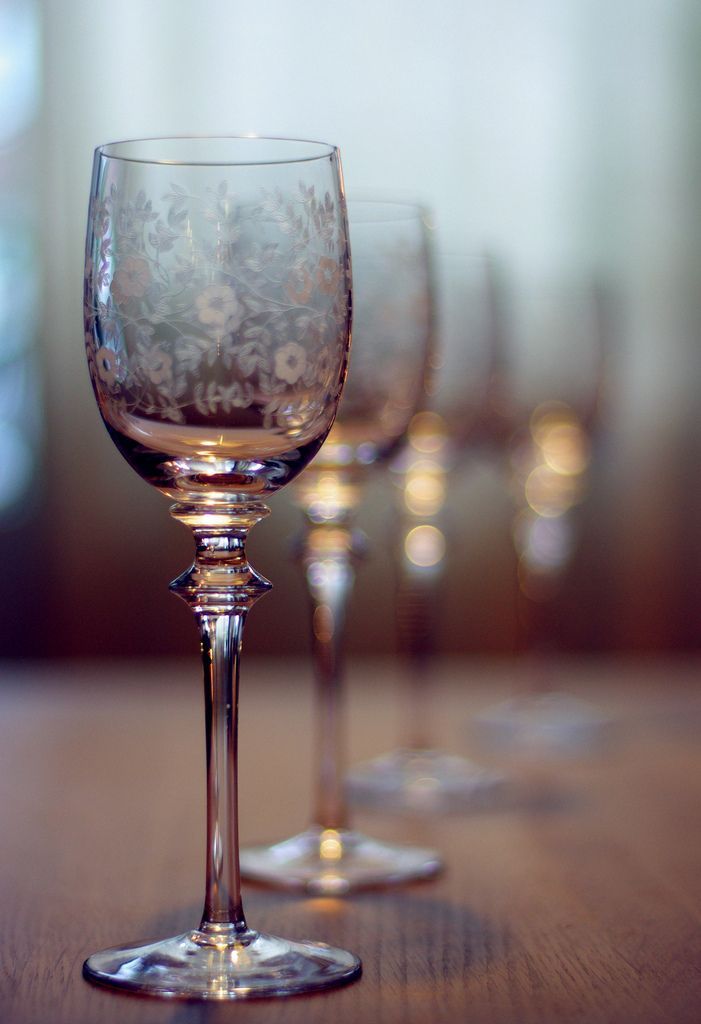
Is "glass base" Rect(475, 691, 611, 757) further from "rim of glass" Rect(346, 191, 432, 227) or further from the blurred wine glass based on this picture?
"rim of glass" Rect(346, 191, 432, 227)

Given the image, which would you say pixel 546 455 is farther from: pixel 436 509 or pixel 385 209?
pixel 385 209

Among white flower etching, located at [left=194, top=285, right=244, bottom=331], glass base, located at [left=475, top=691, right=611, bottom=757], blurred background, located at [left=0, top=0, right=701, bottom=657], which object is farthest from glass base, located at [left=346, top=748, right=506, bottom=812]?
blurred background, located at [left=0, top=0, right=701, bottom=657]

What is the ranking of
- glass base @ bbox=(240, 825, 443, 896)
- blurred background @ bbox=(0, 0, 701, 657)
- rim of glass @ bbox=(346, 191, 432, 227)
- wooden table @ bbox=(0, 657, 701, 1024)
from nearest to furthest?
wooden table @ bbox=(0, 657, 701, 1024) → glass base @ bbox=(240, 825, 443, 896) → rim of glass @ bbox=(346, 191, 432, 227) → blurred background @ bbox=(0, 0, 701, 657)

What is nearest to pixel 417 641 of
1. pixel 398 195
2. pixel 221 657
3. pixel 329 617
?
pixel 329 617

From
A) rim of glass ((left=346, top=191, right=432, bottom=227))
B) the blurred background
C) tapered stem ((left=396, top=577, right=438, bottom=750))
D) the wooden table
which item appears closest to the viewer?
the wooden table

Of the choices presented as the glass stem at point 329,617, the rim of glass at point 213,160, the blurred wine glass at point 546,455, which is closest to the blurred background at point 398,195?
the blurred wine glass at point 546,455

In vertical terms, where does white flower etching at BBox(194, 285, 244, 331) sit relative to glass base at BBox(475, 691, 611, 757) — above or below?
above
